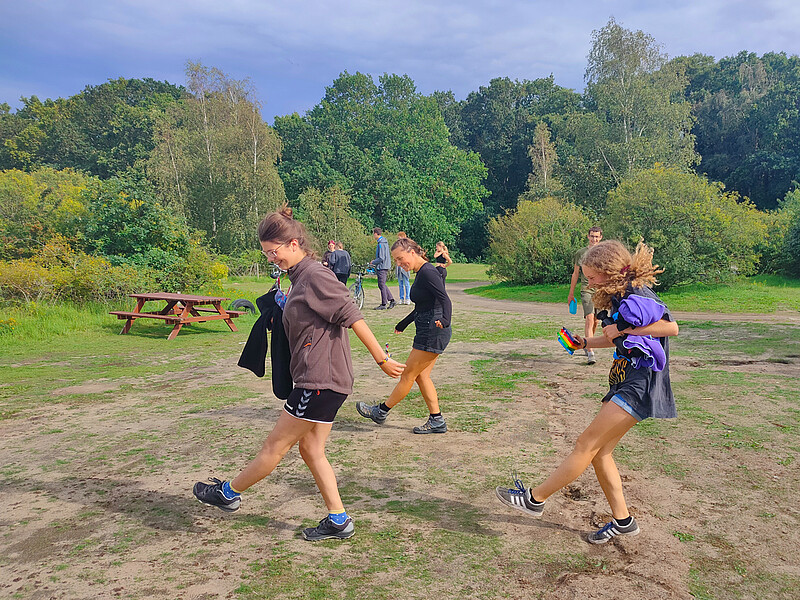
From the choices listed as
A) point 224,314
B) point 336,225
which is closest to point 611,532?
point 224,314

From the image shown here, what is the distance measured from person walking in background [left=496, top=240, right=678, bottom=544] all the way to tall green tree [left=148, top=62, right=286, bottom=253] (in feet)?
117

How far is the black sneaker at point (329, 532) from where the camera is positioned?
3.50 metres

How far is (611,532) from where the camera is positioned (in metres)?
3.46

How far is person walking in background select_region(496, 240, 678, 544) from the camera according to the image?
3219 mm

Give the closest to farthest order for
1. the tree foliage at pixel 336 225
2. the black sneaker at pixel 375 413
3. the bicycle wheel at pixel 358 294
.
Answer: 1. the black sneaker at pixel 375 413
2. the bicycle wheel at pixel 358 294
3. the tree foliage at pixel 336 225

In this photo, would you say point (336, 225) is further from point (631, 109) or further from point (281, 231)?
point (281, 231)

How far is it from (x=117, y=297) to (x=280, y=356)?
12.3m

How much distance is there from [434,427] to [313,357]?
2475mm

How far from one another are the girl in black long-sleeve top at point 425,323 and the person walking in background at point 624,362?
2055 mm

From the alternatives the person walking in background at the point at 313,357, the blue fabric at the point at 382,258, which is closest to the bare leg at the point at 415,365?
the person walking in background at the point at 313,357

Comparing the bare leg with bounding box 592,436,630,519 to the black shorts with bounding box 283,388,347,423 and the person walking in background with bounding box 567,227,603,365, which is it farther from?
the person walking in background with bounding box 567,227,603,365

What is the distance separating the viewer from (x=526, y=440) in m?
5.29

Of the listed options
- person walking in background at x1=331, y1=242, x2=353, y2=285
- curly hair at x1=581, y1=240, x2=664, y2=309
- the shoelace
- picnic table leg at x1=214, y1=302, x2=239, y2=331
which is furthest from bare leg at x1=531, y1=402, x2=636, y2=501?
person walking in background at x1=331, y1=242, x2=353, y2=285

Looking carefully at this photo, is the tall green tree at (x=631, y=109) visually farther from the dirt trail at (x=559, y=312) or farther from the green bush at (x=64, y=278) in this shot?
the green bush at (x=64, y=278)
